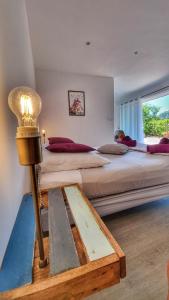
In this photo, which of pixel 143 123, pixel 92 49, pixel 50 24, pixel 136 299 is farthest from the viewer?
pixel 143 123

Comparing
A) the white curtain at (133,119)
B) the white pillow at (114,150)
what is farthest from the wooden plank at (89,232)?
the white curtain at (133,119)

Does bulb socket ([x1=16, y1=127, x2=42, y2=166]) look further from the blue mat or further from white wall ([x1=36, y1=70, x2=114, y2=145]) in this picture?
white wall ([x1=36, y1=70, x2=114, y2=145])

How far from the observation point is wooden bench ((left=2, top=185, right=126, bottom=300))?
0.45m

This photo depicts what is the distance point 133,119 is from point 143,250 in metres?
4.41

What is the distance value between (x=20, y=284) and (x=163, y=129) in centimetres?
468

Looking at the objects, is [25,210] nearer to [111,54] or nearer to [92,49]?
[92,49]

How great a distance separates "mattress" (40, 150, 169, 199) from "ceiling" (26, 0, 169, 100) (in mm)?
1744

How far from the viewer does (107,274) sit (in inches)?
20.6

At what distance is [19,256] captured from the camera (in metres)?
0.61

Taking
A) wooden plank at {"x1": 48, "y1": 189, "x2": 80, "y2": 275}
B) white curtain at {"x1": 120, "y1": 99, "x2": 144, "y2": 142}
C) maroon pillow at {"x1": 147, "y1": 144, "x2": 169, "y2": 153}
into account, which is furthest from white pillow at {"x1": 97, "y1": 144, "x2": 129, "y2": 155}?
white curtain at {"x1": 120, "y1": 99, "x2": 144, "y2": 142}

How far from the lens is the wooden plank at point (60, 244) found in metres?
0.52

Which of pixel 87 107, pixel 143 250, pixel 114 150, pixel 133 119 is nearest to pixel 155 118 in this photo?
pixel 133 119

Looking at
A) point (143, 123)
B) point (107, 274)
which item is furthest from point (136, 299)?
point (143, 123)

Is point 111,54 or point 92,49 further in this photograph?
point 111,54
